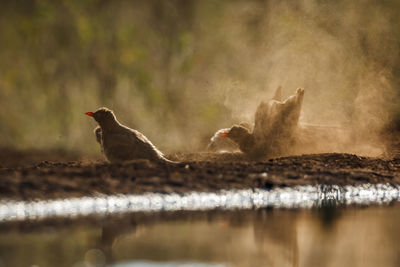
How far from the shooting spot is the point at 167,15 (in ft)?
49.9

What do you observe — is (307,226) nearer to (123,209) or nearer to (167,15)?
(123,209)

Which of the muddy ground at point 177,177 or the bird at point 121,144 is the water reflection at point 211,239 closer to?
the muddy ground at point 177,177

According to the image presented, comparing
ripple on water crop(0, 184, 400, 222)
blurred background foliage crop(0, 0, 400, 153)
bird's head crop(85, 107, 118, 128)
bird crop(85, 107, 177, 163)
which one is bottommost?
ripple on water crop(0, 184, 400, 222)

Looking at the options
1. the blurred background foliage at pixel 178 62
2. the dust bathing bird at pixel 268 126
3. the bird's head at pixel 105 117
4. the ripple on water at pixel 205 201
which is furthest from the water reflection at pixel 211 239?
the blurred background foliage at pixel 178 62

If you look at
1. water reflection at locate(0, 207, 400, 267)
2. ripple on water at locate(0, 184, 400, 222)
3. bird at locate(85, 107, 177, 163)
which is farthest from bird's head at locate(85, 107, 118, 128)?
water reflection at locate(0, 207, 400, 267)

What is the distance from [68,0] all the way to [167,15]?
2.08 metres

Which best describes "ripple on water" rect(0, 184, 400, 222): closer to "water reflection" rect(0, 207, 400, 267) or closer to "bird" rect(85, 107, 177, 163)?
"water reflection" rect(0, 207, 400, 267)

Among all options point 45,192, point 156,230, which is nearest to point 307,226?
point 156,230

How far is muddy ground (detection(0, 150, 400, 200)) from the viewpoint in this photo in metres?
7.39

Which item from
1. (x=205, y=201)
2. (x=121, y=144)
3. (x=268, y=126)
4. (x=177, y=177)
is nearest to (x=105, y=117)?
(x=121, y=144)

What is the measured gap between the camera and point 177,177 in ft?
26.3

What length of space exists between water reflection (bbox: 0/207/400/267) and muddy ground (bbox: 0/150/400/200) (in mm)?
847

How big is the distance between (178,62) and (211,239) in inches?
398

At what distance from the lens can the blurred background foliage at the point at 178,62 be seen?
1435 centimetres
